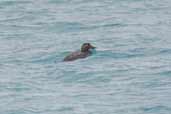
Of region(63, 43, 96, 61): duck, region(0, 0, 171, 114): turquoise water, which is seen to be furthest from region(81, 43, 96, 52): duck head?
region(0, 0, 171, 114): turquoise water

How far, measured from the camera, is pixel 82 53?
23281 millimetres

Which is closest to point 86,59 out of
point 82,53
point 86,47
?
point 82,53

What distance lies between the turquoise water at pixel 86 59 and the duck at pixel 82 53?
6.2 inches

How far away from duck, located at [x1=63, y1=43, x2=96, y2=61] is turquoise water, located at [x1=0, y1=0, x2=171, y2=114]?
156 millimetres

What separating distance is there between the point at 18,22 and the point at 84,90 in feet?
29.4

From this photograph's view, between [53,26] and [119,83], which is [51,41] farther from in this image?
[119,83]

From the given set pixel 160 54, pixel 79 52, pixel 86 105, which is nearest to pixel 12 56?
pixel 79 52

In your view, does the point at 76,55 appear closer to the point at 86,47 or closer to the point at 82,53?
the point at 82,53

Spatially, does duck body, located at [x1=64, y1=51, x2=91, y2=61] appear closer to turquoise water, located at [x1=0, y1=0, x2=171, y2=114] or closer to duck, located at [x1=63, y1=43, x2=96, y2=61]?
duck, located at [x1=63, y1=43, x2=96, y2=61]

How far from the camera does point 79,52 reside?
76.4 feet

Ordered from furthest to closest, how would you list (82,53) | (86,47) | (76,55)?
1. (86,47)
2. (82,53)
3. (76,55)

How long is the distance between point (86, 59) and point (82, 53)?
0.25 meters

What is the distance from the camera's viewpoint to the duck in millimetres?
22797

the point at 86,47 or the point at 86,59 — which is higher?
the point at 86,47
